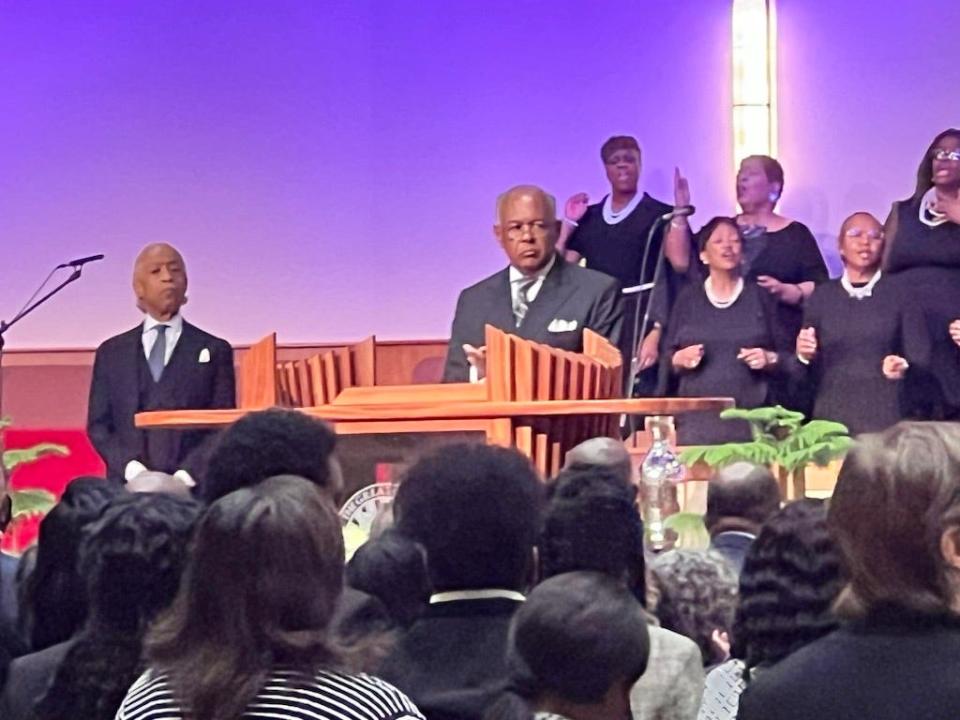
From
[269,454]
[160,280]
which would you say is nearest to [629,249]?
[160,280]

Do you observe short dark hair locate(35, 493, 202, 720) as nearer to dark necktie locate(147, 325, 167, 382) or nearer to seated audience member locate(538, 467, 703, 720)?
seated audience member locate(538, 467, 703, 720)

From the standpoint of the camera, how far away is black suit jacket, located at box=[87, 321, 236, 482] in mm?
6562

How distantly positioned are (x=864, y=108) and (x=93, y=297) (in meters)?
4.48

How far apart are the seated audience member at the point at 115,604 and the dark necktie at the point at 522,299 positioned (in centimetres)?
322

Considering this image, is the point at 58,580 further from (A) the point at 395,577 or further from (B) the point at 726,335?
(B) the point at 726,335

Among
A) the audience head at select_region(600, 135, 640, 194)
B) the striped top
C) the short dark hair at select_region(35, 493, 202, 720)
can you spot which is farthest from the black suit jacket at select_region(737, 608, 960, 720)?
the audience head at select_region(600, 135, 640, 194)

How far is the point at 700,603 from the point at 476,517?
62 centimetres

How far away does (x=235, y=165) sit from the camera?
9.79 meters

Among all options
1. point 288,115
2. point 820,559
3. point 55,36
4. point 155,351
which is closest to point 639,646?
point 820,559

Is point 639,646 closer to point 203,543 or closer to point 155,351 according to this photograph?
point 203,543

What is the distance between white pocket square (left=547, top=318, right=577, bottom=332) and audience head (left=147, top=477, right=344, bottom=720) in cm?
338

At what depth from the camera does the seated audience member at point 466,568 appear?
2291mm

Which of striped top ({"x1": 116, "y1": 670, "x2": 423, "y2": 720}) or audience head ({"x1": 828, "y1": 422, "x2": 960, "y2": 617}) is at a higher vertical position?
audience head ({"x1": 828, "y1": 422, "x2": 960, "y2": 617})

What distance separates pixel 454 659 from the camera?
2.32 meters
